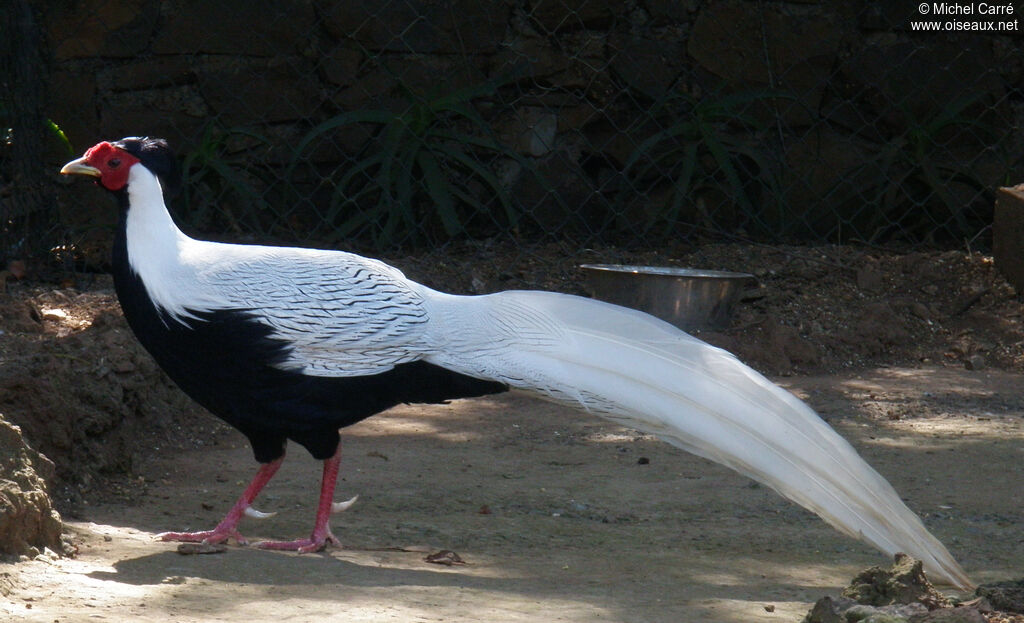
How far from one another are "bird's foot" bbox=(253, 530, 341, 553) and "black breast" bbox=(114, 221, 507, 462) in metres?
0.28

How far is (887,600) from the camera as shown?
255 cm

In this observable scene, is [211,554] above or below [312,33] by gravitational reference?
below

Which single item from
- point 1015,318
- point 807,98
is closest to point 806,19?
point 807,98

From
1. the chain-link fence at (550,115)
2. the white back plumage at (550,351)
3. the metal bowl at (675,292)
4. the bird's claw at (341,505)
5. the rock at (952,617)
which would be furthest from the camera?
the chain-link fence at (550,115)

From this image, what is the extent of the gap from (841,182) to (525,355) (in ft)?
16.7

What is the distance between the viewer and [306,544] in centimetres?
359

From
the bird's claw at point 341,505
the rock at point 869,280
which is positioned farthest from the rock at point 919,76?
the bird's claw at point 341,505

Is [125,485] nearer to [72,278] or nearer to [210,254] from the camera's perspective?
[210,254]

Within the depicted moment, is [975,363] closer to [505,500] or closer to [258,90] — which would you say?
[505,500]

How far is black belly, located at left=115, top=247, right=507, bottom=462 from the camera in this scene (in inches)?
139

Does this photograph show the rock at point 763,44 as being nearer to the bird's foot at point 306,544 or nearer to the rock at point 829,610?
the bird's foot at point 306,544

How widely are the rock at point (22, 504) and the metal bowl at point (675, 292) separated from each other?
3306 mm

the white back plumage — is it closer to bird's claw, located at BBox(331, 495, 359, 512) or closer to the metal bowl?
bird's claw, located at BBox(331, 495, 359, 512)

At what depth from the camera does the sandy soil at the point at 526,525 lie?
2.97m
